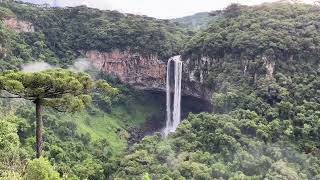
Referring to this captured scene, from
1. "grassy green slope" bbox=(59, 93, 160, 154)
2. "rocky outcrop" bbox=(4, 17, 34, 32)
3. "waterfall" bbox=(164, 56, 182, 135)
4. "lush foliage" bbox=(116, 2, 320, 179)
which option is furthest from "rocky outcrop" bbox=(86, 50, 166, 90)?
"lush foliage" bbox=(116, 2, 320, 179)

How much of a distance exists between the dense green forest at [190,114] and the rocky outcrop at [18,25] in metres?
0.74

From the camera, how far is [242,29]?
159 ft

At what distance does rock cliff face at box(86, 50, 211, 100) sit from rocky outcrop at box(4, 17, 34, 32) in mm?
6904

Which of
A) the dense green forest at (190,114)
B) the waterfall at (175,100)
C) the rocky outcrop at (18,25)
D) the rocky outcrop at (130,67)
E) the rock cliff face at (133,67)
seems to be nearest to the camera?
the dense green forest at (190,114)

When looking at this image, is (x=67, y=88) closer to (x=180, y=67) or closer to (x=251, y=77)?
(x=251, y=77)

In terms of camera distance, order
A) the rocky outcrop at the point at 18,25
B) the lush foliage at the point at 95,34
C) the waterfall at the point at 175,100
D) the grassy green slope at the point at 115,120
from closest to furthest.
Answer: the grassy green slope at the point at 115,120, the rocky outcrop at the point at 18,25, the waterfall at the point at 175,100, the lush foliage at the point at 95,34

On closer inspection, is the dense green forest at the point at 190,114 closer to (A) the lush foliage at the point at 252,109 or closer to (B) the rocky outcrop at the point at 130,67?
(A) the lush foliage at the point at 252,109

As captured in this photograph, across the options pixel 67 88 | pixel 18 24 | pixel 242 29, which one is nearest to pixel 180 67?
pixel 242 29

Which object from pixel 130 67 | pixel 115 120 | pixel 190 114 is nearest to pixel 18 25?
pixel 130 67

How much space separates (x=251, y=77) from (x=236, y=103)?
3.79m

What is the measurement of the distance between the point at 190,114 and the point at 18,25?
23758 mm

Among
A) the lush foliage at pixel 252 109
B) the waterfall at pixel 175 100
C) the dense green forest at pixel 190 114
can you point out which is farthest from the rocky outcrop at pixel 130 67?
the lush foliage at pixel 252 109

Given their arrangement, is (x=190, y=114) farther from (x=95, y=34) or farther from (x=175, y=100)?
(x=95, y=34)

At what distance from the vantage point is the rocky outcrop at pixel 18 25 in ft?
180
